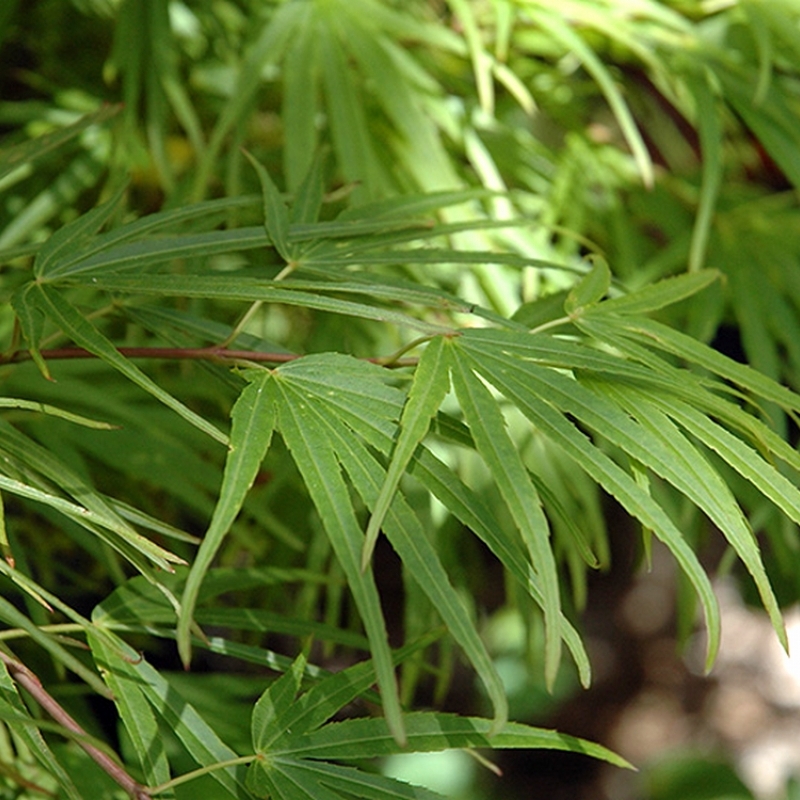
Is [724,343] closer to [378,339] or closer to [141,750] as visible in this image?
[378,339]

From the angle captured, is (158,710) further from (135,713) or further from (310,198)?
(310,198)

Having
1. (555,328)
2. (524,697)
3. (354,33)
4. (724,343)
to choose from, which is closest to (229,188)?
(354,33)

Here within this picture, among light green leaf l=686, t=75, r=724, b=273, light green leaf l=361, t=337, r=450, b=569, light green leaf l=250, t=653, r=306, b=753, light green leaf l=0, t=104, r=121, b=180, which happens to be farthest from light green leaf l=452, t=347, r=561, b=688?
light green leaf l=686, t=75, r=724, b=273

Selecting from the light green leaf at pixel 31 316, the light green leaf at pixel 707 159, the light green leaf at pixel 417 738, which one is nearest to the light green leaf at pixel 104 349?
the light green leaf at pixel 31 316

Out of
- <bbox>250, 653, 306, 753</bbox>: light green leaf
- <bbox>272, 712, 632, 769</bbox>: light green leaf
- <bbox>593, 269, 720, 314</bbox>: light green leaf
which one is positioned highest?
<bbox>593, 269, 720, 314</bbox>: light green leaf

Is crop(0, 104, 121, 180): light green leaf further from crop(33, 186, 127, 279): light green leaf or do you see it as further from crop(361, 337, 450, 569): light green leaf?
crop(361, 337, 450, 569): light green leaf

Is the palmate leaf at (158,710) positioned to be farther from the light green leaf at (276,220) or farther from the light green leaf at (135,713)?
the light green leaf at (276,220)
